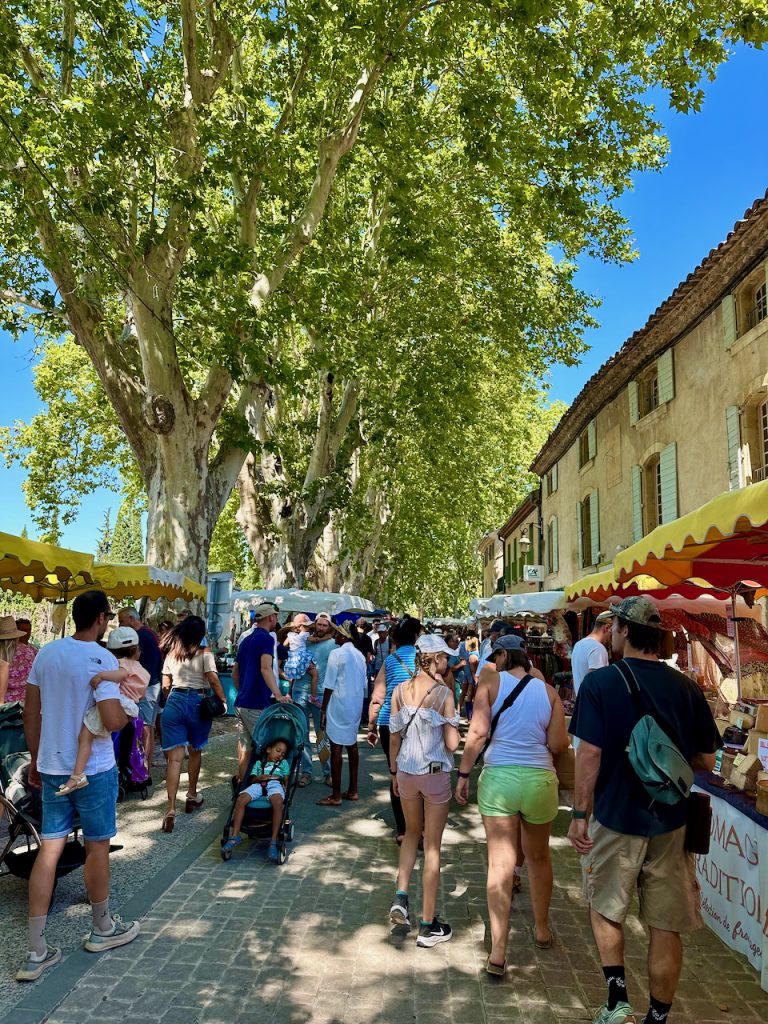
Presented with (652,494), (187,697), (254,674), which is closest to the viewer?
(187,697)

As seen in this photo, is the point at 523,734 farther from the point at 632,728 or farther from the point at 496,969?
the point at 496,969

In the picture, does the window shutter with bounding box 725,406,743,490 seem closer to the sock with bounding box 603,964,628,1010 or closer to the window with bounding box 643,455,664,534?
the window with bounding box 643,455,664,534

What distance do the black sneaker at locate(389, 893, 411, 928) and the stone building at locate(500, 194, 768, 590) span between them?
9.31 m

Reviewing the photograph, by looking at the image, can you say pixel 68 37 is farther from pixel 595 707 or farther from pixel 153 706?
pixel 595 707

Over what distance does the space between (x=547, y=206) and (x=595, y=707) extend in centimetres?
973

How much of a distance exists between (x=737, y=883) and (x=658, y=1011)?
4.73 ft

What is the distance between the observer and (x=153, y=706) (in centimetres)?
886

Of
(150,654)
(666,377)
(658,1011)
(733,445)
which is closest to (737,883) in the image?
(658,1011)

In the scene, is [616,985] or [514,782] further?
[514,782]

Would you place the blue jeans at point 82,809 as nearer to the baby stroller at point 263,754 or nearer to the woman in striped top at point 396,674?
the baby stroller at point 263,754

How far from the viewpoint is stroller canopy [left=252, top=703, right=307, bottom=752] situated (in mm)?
6316

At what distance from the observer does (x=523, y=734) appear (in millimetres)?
4254

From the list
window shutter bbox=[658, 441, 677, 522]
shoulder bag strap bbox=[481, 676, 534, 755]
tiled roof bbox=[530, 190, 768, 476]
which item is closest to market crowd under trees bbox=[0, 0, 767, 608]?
tiled roof bbox=[530, 190, 768, 476]

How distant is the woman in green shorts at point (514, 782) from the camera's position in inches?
162
